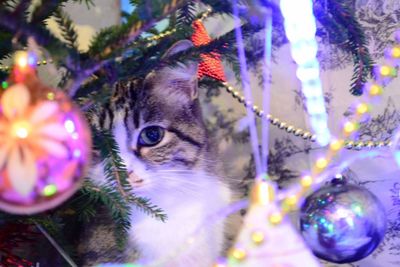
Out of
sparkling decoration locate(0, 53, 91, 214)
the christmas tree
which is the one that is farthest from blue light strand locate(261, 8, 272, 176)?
sparkling decoration locate(0, 53, 91, 214)

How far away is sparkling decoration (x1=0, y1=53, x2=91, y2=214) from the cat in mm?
285

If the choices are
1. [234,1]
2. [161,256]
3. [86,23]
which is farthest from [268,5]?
[86,23]

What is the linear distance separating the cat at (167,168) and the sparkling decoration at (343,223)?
0.19m

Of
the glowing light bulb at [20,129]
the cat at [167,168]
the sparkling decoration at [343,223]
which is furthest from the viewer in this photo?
the cat at [167,168]

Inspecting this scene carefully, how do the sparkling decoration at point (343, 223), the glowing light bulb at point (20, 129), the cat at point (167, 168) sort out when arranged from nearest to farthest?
the glowing light bulb at point (20, 129), the sparkling decoration at point (343, 223), the cat at point (167, 168)

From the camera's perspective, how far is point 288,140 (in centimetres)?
93

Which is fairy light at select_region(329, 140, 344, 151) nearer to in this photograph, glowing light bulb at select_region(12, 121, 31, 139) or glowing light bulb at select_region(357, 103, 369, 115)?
glowing light bulb at select_region(357, 103, 369, 115)

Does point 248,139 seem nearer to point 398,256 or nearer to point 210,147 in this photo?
point 210,147

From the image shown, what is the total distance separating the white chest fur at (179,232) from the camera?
0.70 metres

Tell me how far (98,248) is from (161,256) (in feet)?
0.31

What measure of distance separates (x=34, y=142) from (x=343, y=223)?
0.31m

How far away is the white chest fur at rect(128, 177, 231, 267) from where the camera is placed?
696mm

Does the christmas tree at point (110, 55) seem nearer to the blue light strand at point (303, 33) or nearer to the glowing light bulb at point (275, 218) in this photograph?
the blue light strand at point (303, 33)

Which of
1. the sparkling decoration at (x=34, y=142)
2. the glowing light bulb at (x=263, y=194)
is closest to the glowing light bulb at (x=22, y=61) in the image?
the sparkling decoration at (x=34, y=142)
